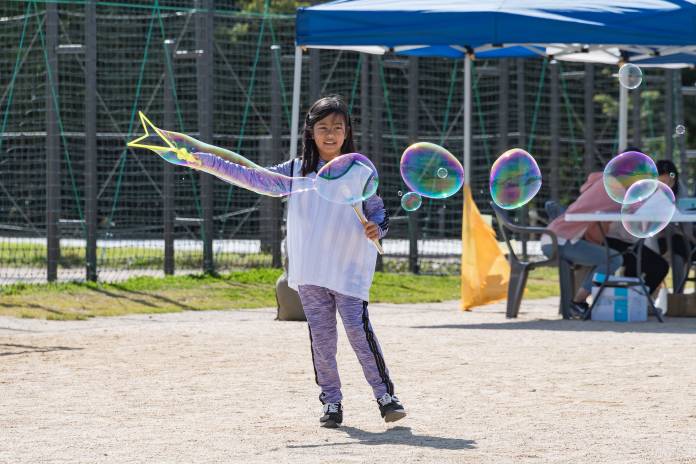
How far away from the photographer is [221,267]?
55.1 ft

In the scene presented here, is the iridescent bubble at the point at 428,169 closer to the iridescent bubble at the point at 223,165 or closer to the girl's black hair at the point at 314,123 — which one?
the girl's black hair at the point at 314,123

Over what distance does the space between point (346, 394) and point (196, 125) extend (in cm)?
1079

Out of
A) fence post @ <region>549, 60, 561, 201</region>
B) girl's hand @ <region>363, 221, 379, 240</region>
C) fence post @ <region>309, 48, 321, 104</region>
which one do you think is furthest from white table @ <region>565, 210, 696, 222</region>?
fence post @ <region>549, 60, 561, 201</region>

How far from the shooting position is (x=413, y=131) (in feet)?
56.5

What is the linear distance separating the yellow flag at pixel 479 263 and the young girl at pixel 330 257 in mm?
6395

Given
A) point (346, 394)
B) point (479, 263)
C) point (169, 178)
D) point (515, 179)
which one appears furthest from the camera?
point (169, 178)

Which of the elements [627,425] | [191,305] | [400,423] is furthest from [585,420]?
[191,305]

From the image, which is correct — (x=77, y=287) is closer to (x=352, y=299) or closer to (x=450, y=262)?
(x=450, y=262)

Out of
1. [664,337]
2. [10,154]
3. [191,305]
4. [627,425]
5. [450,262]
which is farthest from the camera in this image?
[450,262]

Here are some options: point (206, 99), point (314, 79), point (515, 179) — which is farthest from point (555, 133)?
point (515, 179)

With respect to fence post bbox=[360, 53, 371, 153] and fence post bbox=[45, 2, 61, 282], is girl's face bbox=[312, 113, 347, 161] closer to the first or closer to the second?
fence post bbox=[45, 2, 61, 282]

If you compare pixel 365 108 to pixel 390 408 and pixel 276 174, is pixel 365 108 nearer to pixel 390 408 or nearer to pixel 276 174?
pixel 276 174

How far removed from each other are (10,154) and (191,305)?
12.9ft

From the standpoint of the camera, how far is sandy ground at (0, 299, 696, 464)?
5.71 meters
